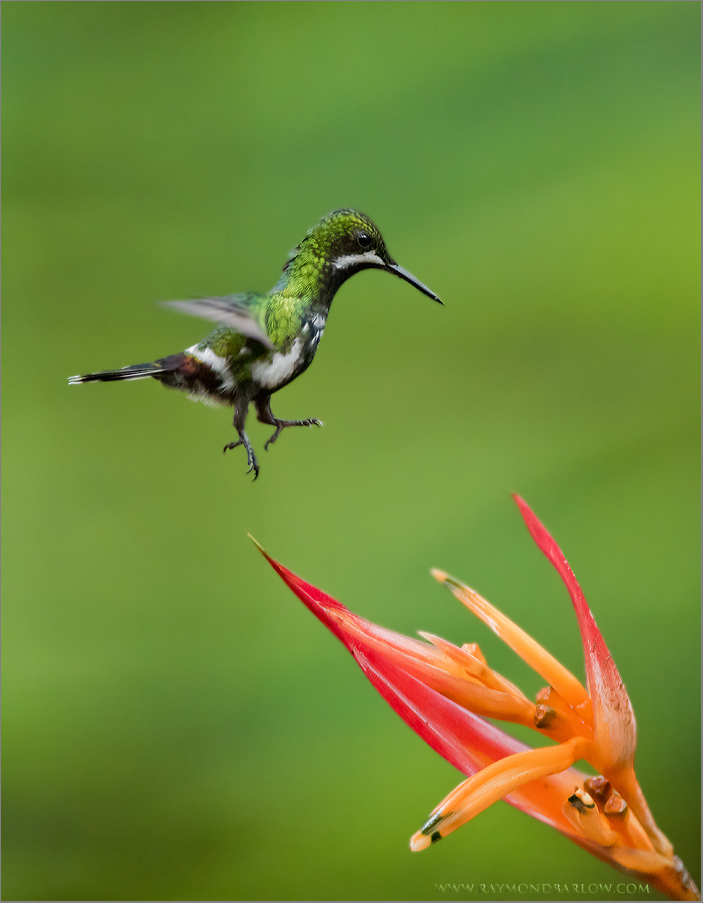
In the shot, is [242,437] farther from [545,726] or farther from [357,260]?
[545,726]

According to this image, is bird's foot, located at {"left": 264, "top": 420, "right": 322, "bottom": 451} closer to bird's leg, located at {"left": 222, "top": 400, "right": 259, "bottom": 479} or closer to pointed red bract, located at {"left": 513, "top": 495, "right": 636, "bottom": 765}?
bird's leg, located at {"left": 222, "top": 400, "right": 259, "bottom": 479}

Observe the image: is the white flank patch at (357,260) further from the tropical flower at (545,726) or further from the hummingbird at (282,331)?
the tropical flower at (545,726)

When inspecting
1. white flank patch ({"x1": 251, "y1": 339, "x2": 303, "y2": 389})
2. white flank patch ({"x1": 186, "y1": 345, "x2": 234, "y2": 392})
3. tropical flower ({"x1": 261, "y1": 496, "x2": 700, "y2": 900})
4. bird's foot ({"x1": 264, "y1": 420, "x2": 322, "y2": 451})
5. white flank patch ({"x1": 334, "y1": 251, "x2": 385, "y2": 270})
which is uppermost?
white flank patch ({"x1": 334, "y1": 251, "x2": 385, "y2": 270})

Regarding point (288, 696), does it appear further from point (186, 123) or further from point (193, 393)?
point (193, 393)

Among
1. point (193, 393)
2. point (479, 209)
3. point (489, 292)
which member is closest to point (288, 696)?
point (489, 292)

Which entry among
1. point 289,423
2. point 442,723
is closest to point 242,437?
point 289,423

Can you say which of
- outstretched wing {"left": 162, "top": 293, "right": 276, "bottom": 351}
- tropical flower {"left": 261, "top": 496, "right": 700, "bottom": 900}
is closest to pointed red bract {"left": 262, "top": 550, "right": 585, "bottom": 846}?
tropical flower {"left": 261, "top": 496, "right": 700, "bottom": 900}
